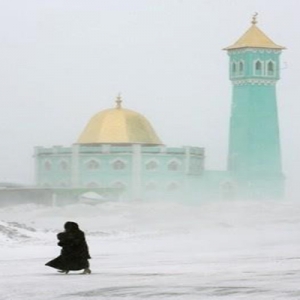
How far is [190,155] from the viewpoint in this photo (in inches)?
1928

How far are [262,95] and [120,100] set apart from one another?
21.1 ft

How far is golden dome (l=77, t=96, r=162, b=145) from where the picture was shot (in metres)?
49.2

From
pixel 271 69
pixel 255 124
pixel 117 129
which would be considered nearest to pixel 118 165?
pixel 117 129

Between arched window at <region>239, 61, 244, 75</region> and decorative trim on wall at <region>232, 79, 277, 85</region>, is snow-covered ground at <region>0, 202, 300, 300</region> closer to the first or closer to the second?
decorative trim on wall at <region>232, 79, 277, 85</region>

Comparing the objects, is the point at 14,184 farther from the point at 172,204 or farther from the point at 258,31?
the point at 258,31

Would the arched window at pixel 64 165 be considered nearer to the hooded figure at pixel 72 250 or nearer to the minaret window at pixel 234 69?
the minaret window at pixel 234 69

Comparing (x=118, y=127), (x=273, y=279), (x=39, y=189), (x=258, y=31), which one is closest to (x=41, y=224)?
(x=39, y=189)

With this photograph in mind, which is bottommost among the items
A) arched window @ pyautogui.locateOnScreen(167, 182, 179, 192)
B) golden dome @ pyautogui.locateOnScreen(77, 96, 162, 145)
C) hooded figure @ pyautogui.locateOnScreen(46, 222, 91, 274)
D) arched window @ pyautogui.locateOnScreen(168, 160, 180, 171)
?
hooded figure @ pyautogui.locateOnScreen(46, 222, 91, 274)

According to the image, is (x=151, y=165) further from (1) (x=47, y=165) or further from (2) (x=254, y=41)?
(2) (x=254, y=41)

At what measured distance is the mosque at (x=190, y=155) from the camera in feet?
158

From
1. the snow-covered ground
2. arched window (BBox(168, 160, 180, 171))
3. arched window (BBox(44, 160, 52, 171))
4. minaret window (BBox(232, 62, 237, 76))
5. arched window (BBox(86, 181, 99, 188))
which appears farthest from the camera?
arched window (BBox(44, 160, 52, 171))

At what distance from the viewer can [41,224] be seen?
1549 inches

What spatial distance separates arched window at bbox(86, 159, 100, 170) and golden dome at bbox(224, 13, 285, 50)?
723 cm

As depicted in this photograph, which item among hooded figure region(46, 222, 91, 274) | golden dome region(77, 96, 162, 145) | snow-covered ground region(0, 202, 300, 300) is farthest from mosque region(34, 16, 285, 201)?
hooded figure region(46, 222, 91, 274)
